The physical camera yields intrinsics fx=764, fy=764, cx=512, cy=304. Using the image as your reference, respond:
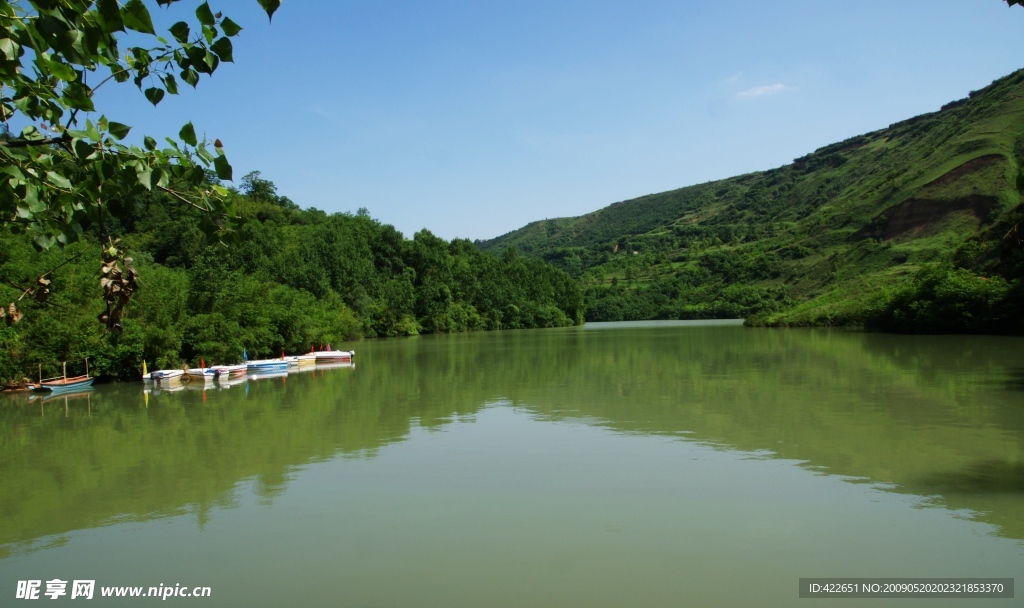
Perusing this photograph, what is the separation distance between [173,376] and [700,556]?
25.0 meters

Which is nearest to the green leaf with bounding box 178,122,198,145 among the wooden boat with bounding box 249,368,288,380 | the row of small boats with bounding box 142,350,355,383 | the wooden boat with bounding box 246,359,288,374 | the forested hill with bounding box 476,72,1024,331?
the forested hill with bounding box 476,72,1024,331

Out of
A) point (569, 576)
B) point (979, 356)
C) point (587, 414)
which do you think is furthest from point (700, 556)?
point (979, 356)

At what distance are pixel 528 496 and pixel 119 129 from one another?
7753mm

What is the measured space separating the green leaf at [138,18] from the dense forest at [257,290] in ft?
3.34

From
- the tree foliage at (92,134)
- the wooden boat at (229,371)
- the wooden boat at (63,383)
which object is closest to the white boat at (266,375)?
the wooden boat at (229,371)

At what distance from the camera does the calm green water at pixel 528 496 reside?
24.8 feet

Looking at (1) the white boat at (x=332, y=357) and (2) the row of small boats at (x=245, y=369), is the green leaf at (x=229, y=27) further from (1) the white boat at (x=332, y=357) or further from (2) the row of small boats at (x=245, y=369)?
(1) the white boat at (x=332, y=357)

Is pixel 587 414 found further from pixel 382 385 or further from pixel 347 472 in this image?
pixel 382 385

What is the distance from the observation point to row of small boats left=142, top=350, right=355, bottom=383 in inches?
1113

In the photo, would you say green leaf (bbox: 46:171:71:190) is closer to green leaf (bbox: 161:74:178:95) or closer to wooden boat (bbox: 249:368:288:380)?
green leaf (bbox: 161:74:178:95)

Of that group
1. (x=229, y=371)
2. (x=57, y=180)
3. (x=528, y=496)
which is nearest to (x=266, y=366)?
(x=229, y=371)

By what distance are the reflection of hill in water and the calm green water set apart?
0.09 meters

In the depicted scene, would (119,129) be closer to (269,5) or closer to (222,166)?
(222,166)

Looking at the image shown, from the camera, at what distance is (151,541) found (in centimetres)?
902
